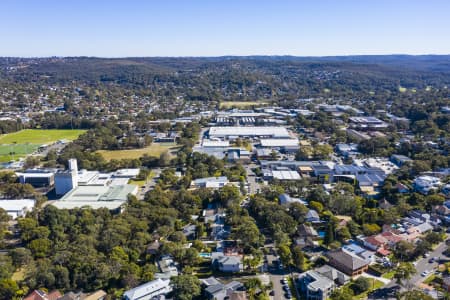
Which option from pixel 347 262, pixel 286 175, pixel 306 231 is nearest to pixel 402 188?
pixel 286 175

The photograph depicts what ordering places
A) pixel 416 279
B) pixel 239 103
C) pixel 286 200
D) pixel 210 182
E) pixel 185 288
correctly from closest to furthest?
1. pixel 185 288
2. pixel 416 279
3. pixel 286 200
4. pixel 210 182
5. pixel 239 103

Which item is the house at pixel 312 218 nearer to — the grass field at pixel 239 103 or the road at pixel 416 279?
the road at pixel 416 279

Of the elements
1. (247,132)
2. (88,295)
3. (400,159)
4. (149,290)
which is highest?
(247,132)

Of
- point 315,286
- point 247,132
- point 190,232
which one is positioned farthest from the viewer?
point 247,132

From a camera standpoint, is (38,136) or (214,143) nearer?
(214,143)

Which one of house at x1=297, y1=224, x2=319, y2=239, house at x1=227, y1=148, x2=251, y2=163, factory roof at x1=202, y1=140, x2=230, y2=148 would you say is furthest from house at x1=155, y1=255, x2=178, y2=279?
factory roof at x1=202, y1=140, x2=230, y2=148

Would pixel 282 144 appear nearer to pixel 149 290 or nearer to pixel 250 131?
pixel 250 131

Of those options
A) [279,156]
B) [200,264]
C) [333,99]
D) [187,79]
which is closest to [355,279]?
[200,264]

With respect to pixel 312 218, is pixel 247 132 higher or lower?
higher
